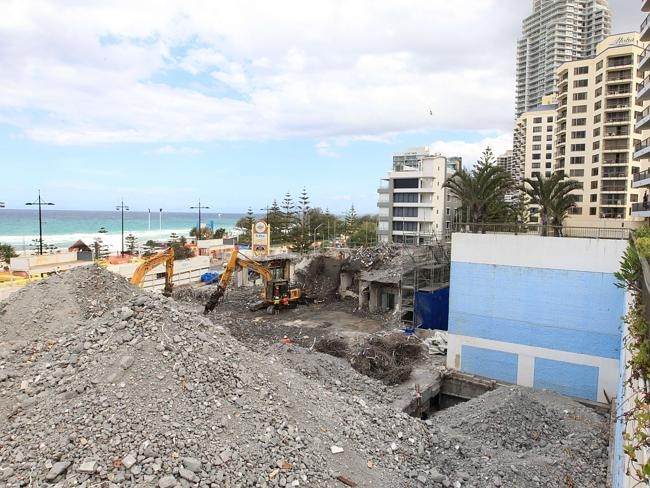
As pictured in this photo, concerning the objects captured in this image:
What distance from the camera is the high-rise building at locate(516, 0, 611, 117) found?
10369cm

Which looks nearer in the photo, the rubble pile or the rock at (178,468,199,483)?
the rock at (178,468,199,483)

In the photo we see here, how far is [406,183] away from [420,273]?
26.1 meters

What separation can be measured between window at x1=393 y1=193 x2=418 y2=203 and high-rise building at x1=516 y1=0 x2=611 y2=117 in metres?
69.8

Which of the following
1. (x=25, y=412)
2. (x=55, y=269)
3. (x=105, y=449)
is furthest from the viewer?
(x=55, y=269)

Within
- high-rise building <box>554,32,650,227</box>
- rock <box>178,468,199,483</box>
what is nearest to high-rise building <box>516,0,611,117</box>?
high-rise building <box>554,32,650,227</box>

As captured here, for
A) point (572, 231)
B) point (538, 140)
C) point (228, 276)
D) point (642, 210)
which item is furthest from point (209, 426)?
point (538, 140)

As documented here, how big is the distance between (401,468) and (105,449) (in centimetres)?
534

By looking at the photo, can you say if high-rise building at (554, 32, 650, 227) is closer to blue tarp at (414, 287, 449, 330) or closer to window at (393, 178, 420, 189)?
window at (393, 178, 420, 189)

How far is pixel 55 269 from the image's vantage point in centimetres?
2644

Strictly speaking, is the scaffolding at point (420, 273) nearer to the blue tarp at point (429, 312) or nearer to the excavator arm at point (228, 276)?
the blue tarp at point (429, 312)

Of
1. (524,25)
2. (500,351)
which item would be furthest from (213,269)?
(524,25)

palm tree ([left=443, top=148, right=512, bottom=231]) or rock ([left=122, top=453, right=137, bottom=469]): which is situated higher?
palm tree ([left=443, top=148, right=512, bottom=231])

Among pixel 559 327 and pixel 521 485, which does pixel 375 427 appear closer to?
pixel 521 485

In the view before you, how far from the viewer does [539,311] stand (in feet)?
48.3
